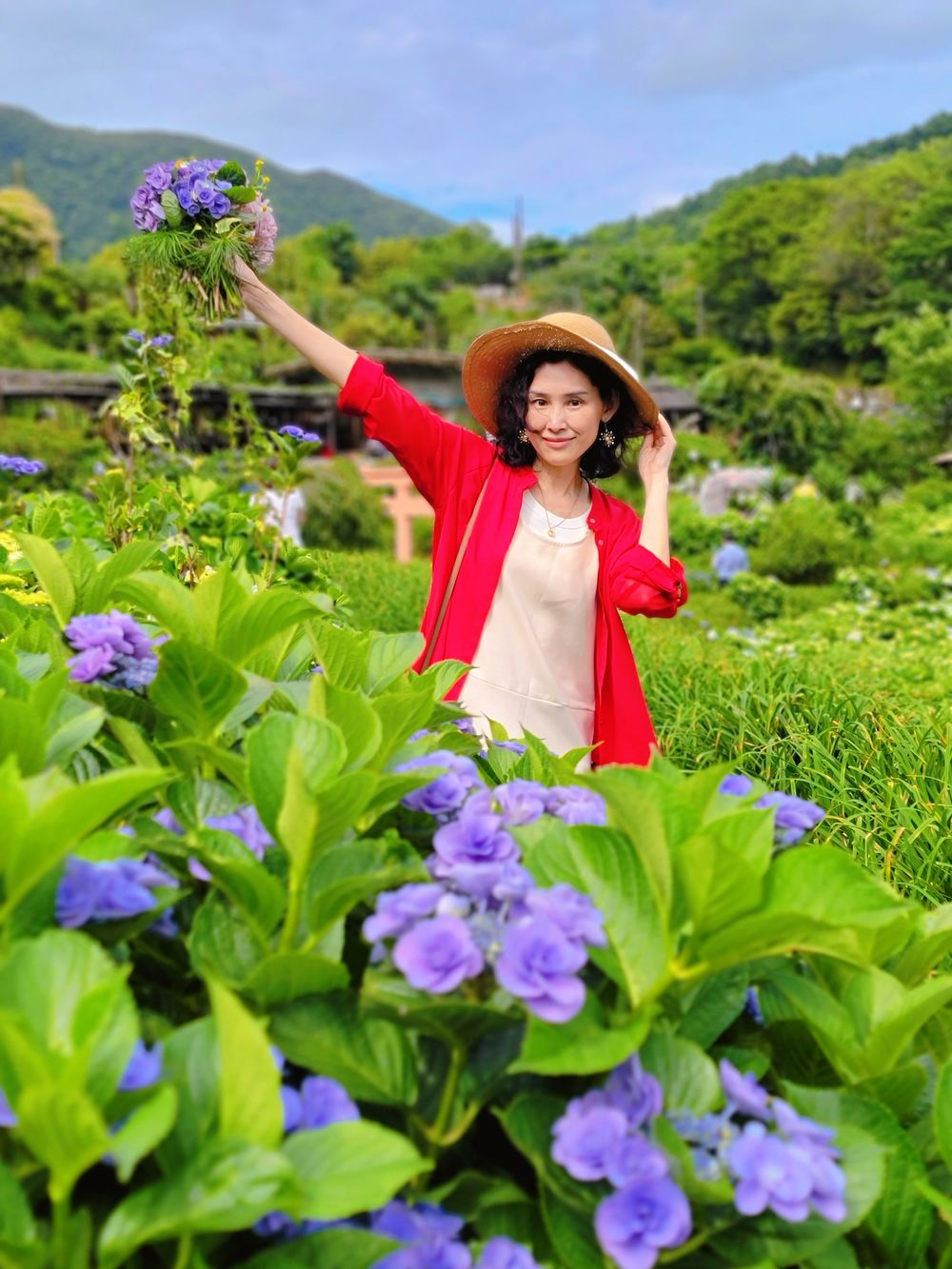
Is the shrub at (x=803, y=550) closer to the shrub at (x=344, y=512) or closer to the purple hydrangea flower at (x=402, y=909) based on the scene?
the shrub at (x=344, y=512)

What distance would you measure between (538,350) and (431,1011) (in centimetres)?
208

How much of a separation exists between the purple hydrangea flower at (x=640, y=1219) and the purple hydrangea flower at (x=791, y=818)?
1.16 ft

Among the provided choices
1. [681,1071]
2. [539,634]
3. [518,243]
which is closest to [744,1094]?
[681,1071]

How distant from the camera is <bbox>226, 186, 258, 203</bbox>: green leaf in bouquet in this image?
2.19 metres

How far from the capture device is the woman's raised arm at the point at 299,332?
92.4 inches

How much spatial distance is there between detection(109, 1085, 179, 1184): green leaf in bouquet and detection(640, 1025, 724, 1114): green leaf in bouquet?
0.31m

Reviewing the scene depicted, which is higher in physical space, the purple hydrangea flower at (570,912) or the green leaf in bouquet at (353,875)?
the purple hydrangea flower at (570,912)

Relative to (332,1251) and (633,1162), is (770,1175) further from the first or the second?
(332,1251)

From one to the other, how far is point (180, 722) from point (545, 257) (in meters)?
98.3

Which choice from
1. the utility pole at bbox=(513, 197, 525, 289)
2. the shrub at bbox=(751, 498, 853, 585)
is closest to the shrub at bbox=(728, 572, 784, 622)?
the shrub at bbox=(751, 498, 853, 585)

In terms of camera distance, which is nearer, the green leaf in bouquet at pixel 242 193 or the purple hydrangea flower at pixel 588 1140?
the purple hydrangea flower at pixel 588 1140


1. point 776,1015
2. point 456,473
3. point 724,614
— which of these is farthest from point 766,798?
point 724,614

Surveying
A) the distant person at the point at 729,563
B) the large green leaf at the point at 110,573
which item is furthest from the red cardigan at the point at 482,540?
the distant person at the point at 729,563

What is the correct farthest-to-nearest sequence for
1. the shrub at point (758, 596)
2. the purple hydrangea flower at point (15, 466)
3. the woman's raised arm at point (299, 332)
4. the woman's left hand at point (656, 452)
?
the shrub at point (758, 596)
the purple hydrangea flower at point (15, 466)
the woman's left hand at point (656, 452)
the woman's raised arm at point (299, 332)
